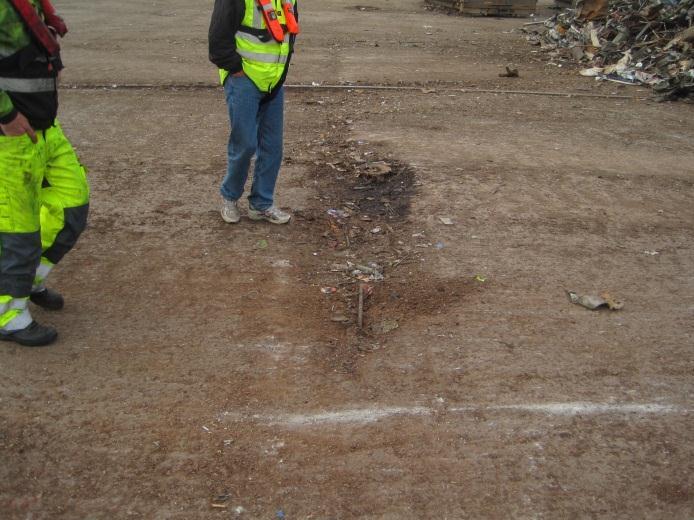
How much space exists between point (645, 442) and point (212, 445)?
2.01m

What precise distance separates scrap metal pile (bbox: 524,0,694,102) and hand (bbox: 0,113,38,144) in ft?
28.3

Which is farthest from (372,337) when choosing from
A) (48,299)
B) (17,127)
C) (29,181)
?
(17,127)

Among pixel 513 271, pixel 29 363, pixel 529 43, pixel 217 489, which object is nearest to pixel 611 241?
pixel 513 271

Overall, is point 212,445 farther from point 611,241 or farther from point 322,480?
point 611,241

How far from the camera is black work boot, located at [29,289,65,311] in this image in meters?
3.74

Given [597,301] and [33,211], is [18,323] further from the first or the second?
[597,301]

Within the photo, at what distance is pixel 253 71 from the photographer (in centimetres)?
437

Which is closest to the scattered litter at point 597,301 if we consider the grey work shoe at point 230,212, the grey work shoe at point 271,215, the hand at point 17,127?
the grey work shoe at point 271,215

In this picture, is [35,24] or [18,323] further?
[18,323]

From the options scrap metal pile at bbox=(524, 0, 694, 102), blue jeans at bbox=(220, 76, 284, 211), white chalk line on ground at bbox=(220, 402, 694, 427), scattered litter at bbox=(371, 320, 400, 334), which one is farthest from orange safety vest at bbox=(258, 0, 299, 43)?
scrap metal pile at bbox=(524, 0, 694, 102)

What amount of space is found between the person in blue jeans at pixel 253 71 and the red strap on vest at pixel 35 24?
46.0 inches

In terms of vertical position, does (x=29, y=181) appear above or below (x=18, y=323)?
above

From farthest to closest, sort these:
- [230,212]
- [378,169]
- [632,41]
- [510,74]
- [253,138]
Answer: [632,41] < [510,74] < [378,169] < [230,212] < [253,138]

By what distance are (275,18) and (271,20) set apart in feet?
0.14
